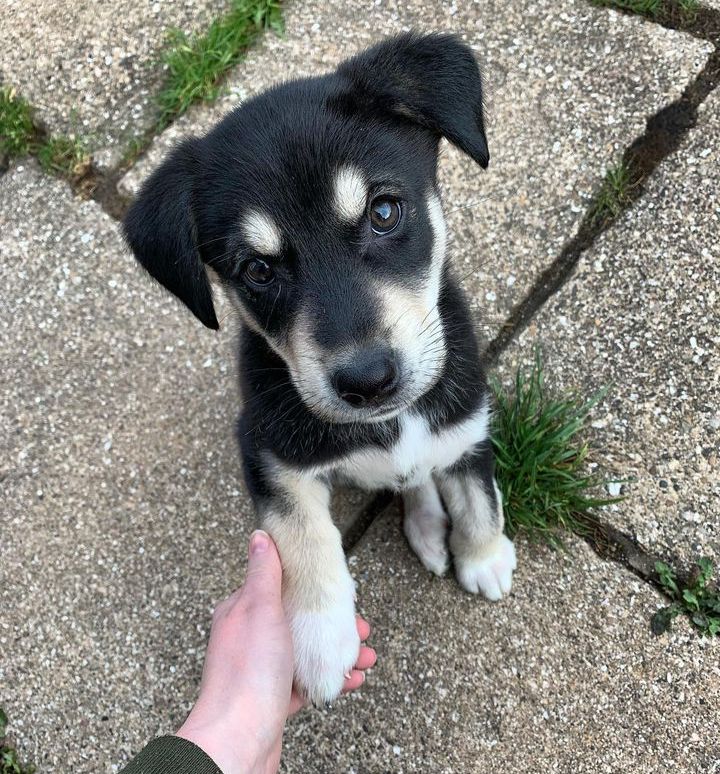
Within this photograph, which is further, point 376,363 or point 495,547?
point 495,547

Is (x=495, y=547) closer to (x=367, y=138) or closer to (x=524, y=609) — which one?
(x=524, y=609)

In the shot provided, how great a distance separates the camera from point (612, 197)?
3252mm

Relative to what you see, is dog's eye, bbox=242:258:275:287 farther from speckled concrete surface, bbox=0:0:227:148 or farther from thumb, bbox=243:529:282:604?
speckled concrete surface, bbox=0:0:227:148

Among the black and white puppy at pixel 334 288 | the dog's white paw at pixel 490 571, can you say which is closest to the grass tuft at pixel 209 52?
the black and white puppy at pixel 334 288

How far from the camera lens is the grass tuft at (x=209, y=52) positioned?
3.78 meters

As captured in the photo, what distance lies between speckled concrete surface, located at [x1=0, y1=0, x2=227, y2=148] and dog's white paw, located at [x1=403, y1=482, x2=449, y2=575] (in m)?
2.38

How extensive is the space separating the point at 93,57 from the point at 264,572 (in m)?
3.05

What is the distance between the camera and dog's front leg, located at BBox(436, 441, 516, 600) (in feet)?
8.59

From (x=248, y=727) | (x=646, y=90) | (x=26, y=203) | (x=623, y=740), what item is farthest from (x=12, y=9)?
(x=623, y=740)

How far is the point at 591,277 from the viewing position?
10.4 feet

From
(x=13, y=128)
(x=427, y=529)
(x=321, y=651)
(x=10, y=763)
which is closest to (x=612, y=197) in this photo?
(x=427, y=529)

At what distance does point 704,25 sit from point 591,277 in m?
1.38

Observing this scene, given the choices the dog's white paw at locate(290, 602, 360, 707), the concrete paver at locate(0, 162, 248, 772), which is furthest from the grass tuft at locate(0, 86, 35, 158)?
the dog's white paw at locate(290, 602, 360, 707)

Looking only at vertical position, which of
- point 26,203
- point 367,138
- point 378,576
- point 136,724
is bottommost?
point 136,724
